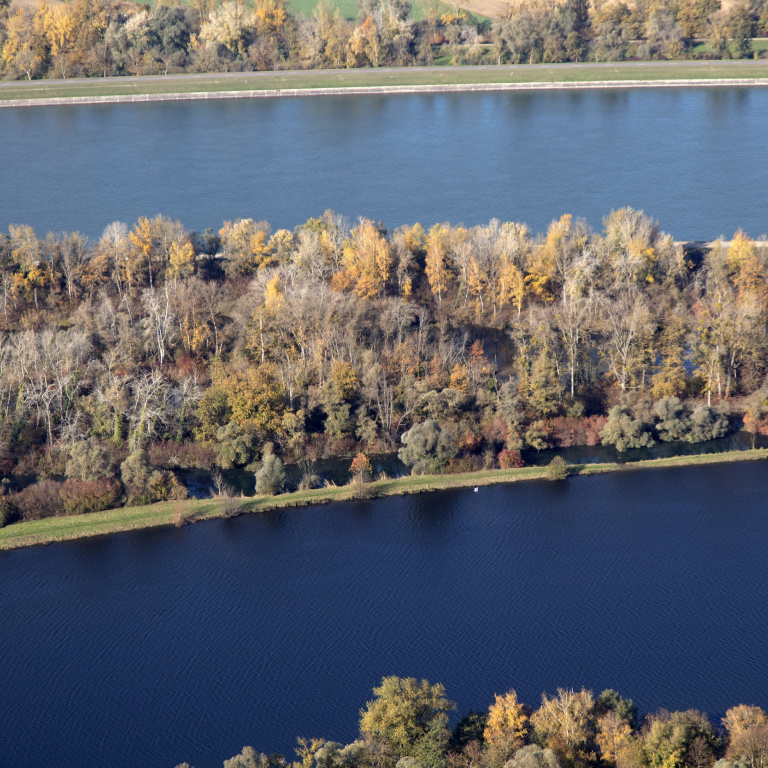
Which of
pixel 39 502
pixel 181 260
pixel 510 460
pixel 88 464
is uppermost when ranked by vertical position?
pixel 181 260

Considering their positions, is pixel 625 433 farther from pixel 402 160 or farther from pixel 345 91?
pixel 345 91

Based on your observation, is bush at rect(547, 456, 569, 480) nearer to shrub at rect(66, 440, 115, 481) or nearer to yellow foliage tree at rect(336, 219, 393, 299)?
yellow foliage tree at rect(336, 219, 393, 299)

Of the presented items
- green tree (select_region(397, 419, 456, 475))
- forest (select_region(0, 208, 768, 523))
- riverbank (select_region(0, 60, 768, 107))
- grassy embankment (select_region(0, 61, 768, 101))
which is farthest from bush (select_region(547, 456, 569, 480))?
grassy embankment (select_region(0, 61, 768, 101))

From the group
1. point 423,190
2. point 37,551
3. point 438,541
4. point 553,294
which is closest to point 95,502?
point 37,551

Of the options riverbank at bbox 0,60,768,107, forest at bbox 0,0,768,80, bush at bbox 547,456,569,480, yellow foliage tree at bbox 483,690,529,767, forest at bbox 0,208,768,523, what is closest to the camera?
yellow foliage tree at bbox 483,690,529,767

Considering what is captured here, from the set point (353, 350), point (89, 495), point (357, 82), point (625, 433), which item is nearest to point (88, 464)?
point (89, 495)

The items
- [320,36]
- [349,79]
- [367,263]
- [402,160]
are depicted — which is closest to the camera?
[367,263]
